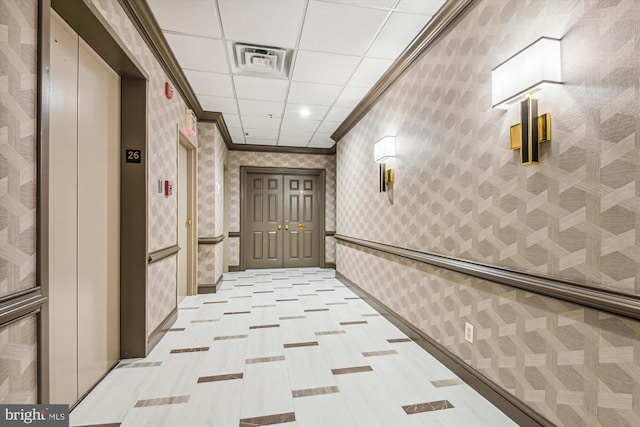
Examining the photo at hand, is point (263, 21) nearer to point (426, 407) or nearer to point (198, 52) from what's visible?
point (198, 52)

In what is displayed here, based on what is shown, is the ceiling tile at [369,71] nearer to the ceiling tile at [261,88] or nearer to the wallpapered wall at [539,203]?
the wallpapered wall at [539,203]

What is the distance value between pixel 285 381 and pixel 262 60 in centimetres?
296

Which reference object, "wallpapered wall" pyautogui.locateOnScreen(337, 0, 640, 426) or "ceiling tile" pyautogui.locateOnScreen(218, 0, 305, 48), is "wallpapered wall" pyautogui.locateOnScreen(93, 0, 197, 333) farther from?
"wallpapered wall" pyautogui.locateOnScreen(337, 0, 640, 426)

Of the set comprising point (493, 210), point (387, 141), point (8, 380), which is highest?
point (387, 141)

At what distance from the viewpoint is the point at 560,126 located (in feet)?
5.02

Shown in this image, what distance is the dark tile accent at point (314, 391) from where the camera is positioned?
80.0 inches

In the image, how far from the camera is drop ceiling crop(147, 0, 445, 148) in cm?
239

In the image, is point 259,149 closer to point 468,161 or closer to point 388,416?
point 468,161

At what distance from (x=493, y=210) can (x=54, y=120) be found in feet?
8.60

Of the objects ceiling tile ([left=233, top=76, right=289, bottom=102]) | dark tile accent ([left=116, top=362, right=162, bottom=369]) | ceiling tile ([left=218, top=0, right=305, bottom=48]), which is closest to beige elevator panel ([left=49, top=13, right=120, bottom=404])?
dark tile accent ([left=116, top=362, right=162, bottom=369])

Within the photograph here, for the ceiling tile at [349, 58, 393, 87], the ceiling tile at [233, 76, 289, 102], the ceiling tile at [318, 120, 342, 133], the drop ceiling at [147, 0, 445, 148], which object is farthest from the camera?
the ceiling tile at [318, 120, 342, 133]

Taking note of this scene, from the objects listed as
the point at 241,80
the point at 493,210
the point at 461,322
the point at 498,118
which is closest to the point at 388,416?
the point at 461,322

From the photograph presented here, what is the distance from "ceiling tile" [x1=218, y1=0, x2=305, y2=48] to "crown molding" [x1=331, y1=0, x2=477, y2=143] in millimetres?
1048

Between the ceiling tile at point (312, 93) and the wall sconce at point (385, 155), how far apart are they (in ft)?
3.14
